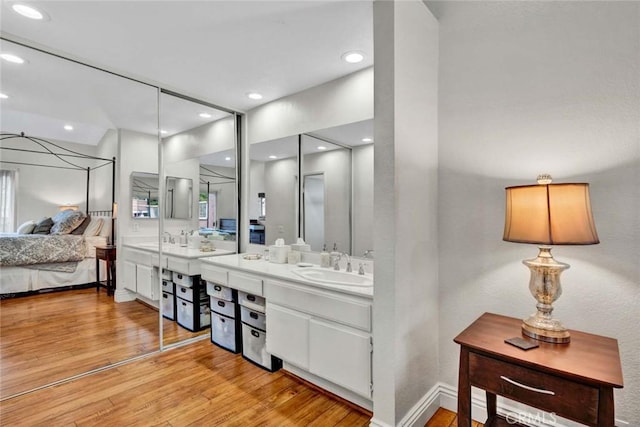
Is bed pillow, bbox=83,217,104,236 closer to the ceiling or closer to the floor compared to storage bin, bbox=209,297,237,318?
closer to the ceiling

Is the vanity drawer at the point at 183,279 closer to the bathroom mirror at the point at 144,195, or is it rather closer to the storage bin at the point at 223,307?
the storage bin at the point at 223,307

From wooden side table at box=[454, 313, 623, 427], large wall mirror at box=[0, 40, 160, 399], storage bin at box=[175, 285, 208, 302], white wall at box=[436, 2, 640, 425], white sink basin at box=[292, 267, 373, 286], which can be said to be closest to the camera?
wooden side table at box=[454, 313, 623, 427]

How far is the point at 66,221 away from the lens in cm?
252

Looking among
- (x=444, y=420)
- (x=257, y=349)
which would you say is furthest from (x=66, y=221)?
(x=444, y=420)

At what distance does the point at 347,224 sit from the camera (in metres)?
2.49

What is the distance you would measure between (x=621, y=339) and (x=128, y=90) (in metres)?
3.95

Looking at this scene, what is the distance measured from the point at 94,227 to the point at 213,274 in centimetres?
118

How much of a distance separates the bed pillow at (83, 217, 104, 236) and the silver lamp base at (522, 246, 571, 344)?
335cm

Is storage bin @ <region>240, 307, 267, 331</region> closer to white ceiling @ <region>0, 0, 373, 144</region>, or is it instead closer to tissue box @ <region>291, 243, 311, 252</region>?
tissue box @ <region>291, 243, 311, 252</region>

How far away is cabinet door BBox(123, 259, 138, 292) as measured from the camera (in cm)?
300

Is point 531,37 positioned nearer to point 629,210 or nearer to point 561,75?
point 561,75

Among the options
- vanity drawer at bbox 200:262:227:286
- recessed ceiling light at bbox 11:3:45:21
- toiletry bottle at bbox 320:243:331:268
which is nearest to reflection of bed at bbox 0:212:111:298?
vanity drawer at bbox 200:262:227:286

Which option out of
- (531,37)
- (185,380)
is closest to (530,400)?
(531,37)

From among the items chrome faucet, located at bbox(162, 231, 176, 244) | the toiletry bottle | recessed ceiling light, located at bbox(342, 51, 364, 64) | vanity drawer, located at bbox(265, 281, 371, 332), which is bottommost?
vanity drawer, located at bbox(265, 281, 371, 332)
